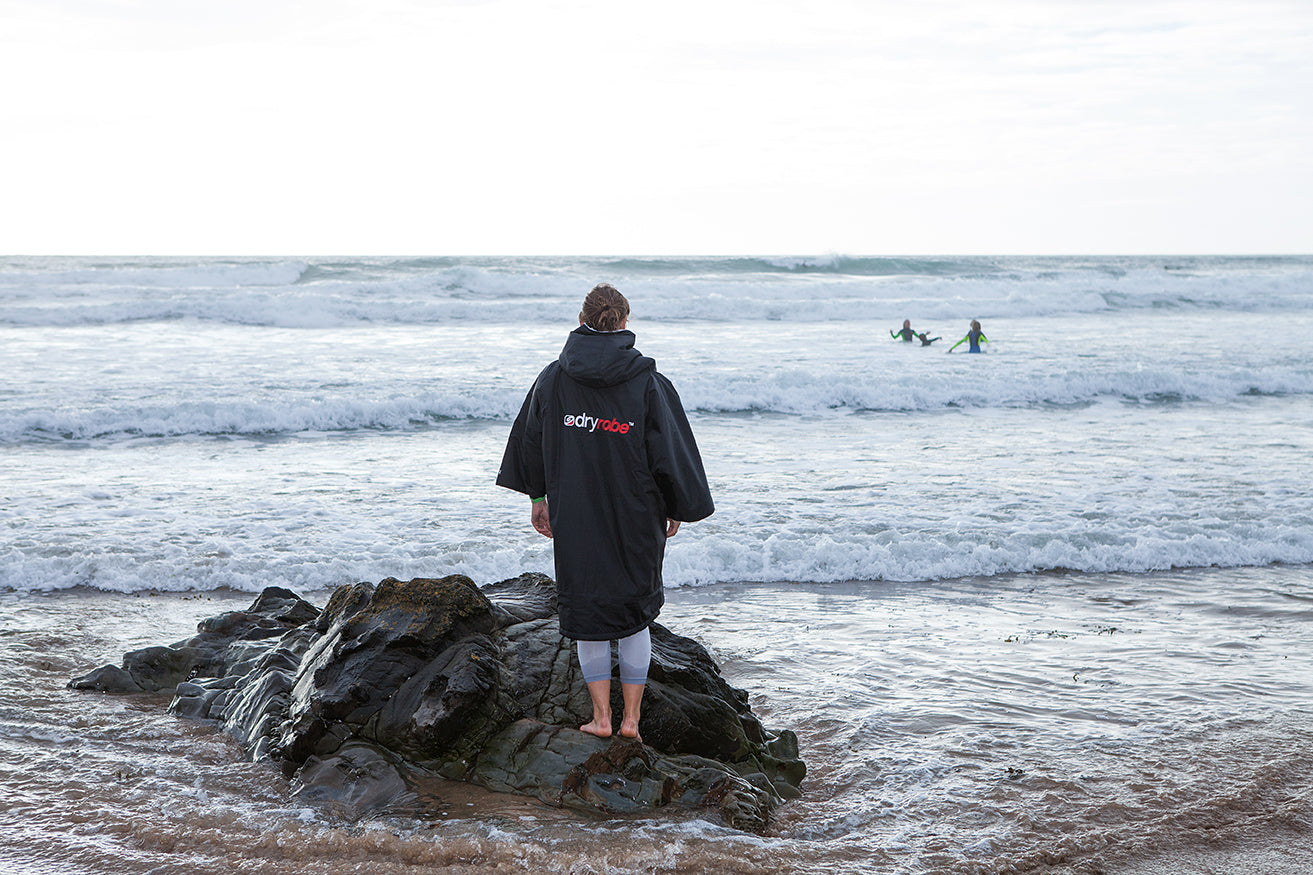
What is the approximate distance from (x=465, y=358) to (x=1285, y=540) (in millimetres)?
16046

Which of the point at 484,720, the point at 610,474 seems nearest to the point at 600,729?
the point at 484,720

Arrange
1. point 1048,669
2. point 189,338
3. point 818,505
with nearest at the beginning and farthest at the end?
point 1048,669 → point 818,505 → point 189,338

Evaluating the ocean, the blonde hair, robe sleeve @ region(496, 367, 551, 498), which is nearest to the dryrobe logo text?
robe sleeve @ region(496, 367, 551, 498)

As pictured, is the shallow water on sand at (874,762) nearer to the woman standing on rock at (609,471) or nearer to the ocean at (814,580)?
the ocean at (814,580)

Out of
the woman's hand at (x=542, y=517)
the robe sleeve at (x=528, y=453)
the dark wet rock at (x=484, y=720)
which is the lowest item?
the dark wet rock at (x=484, y=720)

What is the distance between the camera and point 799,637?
6.16 m

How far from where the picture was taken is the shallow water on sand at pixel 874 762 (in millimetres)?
3516

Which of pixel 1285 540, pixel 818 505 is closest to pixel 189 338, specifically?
pixel 818 505

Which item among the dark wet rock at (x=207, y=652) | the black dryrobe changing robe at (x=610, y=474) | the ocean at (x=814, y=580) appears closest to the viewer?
the ocean at (x=814, y=580)

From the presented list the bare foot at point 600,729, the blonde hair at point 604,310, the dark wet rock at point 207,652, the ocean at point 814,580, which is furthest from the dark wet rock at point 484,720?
the blonde hair at point 604,310

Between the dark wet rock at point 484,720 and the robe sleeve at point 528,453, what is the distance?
0.80m

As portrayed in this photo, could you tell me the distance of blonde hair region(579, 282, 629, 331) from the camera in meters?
3.83

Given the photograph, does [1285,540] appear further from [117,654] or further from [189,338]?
[189,338]

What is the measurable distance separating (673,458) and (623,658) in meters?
0.89
